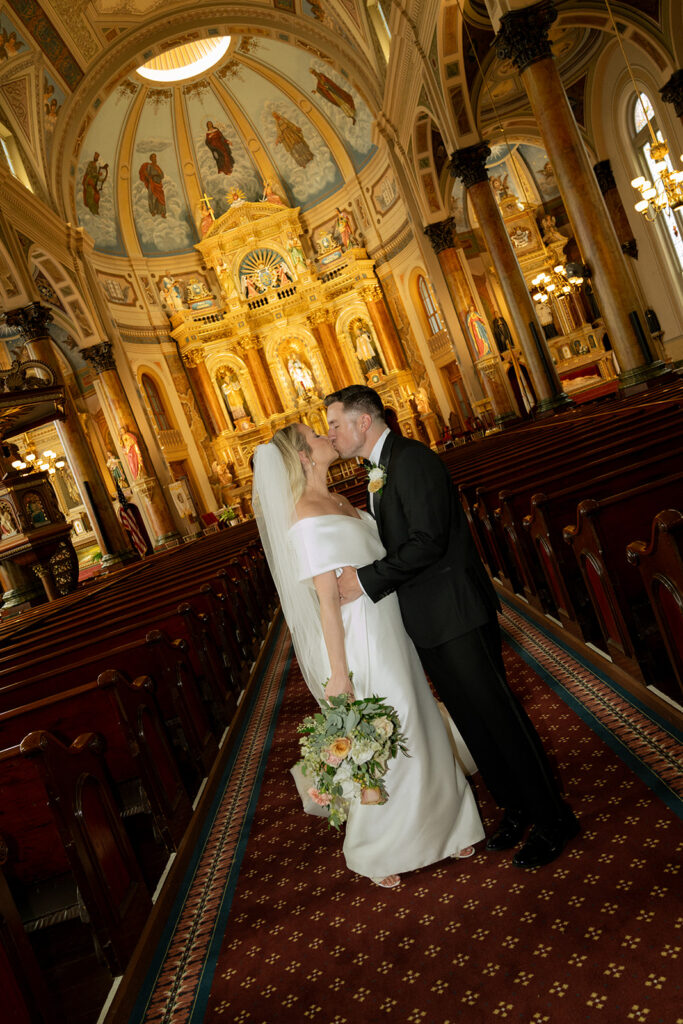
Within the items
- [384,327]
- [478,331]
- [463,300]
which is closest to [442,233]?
[463,300]

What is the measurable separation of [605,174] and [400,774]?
20.6 metres

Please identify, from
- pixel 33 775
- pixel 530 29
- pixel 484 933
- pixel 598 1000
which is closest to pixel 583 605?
pixel 484 933

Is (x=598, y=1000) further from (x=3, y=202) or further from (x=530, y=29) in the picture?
(x=3, y=202)

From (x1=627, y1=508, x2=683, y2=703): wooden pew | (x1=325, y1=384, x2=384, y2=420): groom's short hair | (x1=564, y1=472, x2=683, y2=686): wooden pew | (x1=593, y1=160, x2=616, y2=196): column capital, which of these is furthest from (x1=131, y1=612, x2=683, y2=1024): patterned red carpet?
(x1=593, y1=160, x2=616, y2=196): column capital

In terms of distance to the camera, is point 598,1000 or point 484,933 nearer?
point 598,1000

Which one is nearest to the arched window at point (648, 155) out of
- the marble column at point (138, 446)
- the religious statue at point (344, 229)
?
the religious statue at point (344, 229)

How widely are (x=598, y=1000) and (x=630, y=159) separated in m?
20.9

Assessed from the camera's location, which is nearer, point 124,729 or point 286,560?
point 286,560

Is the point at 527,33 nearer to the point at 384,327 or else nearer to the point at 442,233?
the point at 442,233

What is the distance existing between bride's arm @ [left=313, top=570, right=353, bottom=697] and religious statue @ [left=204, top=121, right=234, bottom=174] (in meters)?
28.5

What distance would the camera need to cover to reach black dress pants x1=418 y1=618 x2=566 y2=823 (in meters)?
2.52

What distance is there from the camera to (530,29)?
10.1 metres

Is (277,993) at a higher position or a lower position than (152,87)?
lower

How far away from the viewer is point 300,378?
1121 inches
